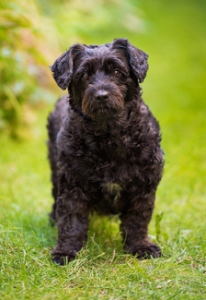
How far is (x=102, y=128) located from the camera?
4.62m

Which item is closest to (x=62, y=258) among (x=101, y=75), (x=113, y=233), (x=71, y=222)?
(x=71, y=222)

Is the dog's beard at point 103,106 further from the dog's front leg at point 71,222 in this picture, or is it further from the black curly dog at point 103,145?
the dog's front leg at point 71,222

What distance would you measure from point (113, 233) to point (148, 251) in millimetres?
712

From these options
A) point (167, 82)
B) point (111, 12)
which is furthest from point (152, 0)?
point (167, 82)

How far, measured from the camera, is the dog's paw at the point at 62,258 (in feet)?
15.2

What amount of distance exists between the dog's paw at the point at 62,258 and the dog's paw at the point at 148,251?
0.57 meters

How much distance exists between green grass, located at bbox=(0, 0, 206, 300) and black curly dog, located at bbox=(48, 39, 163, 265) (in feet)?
1.07

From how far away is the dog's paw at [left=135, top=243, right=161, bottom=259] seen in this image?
4.84 meters

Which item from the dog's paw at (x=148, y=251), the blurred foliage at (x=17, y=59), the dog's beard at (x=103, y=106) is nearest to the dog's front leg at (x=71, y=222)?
the dog's paw at (x=148, y=251)

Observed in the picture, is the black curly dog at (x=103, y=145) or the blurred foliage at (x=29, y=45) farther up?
the blurred foliage at (x=29, y=45)

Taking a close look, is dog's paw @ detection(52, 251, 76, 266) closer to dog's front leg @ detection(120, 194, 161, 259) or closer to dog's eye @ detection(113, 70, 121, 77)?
dog's front leg @ detection(120, 194, 161, 259)

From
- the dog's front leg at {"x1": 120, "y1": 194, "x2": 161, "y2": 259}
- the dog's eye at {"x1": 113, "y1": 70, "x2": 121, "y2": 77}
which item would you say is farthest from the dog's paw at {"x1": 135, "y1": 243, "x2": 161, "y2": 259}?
the dog's eye at {"x1": 113, "y1": 70, "x2": 121, "y2": 77}

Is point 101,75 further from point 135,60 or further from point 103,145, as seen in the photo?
point 103,145

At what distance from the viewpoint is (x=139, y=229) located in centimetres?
495
